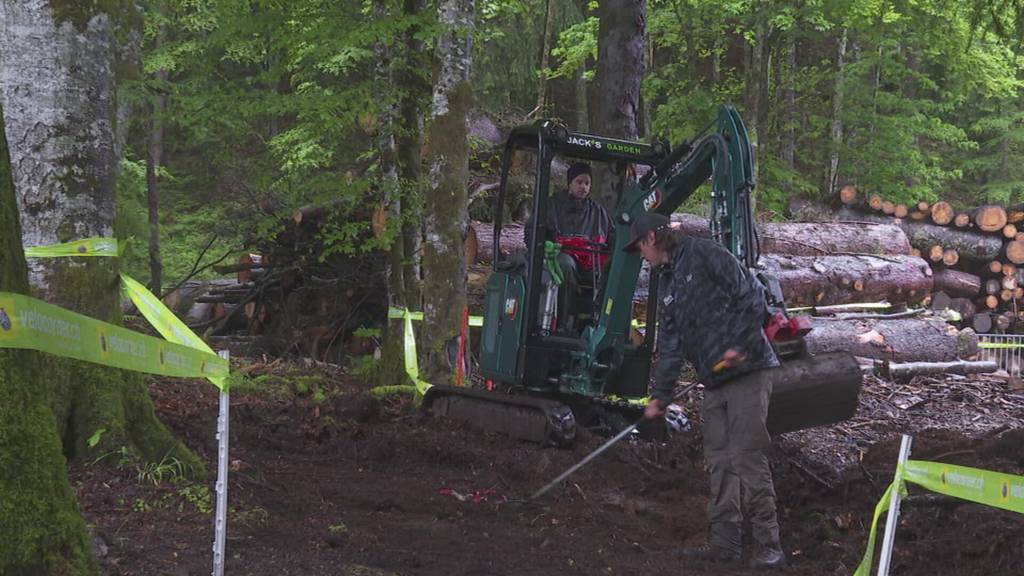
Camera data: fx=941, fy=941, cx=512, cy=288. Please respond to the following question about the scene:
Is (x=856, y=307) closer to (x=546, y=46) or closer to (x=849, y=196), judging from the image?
(x=849, y=196)

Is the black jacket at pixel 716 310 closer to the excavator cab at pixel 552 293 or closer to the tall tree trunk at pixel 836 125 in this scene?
the excavator cab at pixel 552 293

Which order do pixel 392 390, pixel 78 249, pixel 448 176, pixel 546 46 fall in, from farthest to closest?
1. pixel 546 46
2. pixel 392 390
3. pixel 448 176
4. pixel 78 249

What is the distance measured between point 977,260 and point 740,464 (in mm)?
14691


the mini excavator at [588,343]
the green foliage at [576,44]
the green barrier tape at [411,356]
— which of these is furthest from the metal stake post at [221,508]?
the green foliage at [576,44]

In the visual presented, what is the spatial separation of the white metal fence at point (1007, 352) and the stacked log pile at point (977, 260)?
6.06 ft

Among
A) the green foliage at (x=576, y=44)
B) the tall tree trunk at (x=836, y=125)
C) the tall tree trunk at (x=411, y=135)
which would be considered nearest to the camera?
the tall tree trunk at (x=411, y=135)

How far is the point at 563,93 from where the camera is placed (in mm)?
22703

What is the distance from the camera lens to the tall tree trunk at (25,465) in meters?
2.67

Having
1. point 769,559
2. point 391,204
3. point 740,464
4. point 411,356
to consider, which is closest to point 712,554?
point 769,559

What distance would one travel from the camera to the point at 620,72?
10156 millimetres

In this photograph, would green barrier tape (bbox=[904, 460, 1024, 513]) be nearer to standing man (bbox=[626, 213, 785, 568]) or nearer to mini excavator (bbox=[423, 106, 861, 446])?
standing man (bbox=[626, 213, 785, 568])

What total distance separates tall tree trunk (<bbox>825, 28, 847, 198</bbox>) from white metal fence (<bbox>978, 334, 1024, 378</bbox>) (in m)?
8.60

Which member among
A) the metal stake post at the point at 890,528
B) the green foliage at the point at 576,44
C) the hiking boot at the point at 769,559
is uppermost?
the green foliage at the point at 576,44

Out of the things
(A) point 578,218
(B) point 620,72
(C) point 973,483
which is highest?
(B) point 620,72
